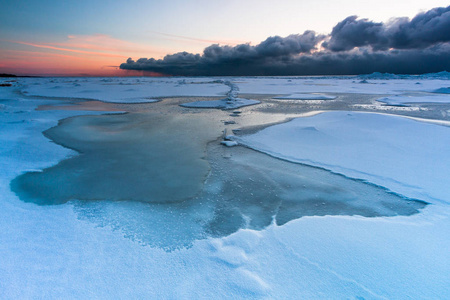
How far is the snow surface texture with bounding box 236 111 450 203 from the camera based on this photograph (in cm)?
343

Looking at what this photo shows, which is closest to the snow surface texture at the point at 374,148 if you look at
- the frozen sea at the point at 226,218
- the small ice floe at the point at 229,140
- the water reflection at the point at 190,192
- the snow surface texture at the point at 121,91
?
the frozen sea at the point at 226,218

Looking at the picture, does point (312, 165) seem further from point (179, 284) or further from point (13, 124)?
point (13, 124)

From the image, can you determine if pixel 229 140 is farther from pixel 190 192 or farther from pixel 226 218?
pixel 226 218

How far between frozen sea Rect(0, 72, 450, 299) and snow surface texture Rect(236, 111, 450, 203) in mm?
40

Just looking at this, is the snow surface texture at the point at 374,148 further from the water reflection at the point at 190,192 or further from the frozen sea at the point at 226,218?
the water reflection at the point at 190,192

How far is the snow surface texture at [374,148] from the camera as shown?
3432 mm

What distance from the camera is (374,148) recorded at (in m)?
4.78

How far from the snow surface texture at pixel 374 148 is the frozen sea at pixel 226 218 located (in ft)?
0.13

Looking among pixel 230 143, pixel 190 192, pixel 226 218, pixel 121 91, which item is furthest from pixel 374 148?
pixel 121 91

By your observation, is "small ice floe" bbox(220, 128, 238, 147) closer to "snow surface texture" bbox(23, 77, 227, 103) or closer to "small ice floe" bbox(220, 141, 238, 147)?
"small ice floe" bbox(220, 141, 238, 147)

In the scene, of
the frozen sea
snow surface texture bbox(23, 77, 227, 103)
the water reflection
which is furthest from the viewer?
snow surface texture bbox(23, 77, 227, 103)

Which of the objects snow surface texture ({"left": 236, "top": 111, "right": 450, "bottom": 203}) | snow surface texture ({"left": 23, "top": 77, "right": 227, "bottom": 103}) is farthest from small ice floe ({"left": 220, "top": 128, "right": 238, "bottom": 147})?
snow surface texture ({"left": 23, "top": 77, "right": 227, "bottom": 103})

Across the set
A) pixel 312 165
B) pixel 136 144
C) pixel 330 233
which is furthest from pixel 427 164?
pixel 136 144

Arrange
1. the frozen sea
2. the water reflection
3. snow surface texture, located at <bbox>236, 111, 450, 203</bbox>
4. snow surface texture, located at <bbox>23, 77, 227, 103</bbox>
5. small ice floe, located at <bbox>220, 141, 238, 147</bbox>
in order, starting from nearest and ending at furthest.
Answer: the frozen sea → the water reflection → snow surface texture, located at <bbox>236, 111, 450, 203</bbox> → small ice floe, located at <bbox>220, 141, 238, 147</bbox> → snow surface texture, located at <bbox>23, 77, 227, 103</bbox>
